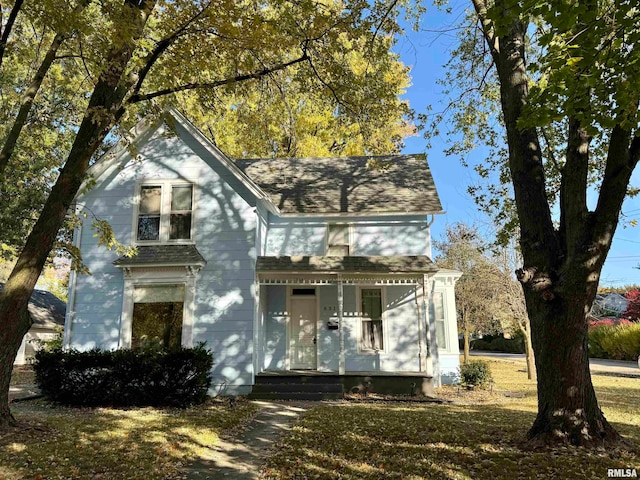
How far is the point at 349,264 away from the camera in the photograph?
13422 mm

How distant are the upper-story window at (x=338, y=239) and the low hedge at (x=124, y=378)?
6.35 metres

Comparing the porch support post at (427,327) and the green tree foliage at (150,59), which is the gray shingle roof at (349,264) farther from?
the green tree foliage at (150,59)

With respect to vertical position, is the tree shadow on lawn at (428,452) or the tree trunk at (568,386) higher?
the tree trunk at (568,386)

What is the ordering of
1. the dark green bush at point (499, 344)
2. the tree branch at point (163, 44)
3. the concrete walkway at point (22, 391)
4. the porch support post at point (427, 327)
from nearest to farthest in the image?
the tree branch at point (163, 44) → the concrete walkway at point (22, 391) → the porch support post at point (427, 327) → the dark green bush at point (499, 344)

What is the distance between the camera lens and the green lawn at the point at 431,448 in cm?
518

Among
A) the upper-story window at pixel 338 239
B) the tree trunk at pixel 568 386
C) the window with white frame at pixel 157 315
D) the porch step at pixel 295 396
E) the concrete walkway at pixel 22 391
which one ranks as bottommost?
the porch step at pixel 295 396

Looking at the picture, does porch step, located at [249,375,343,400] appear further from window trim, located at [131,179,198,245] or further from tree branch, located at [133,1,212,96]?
tree branch, located at [133,1,212,96]

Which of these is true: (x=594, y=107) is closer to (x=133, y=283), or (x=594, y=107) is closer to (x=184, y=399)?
(x=184, y=399)

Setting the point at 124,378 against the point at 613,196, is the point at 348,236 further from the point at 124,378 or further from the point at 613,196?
the point at 613,196

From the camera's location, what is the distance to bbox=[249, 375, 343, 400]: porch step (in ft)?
39.4

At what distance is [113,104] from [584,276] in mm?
8128

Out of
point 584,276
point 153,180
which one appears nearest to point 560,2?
point 584,276

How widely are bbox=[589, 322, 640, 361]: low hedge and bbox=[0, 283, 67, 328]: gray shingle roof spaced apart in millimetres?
31686

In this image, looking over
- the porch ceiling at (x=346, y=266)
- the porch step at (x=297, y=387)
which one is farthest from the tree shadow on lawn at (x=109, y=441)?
the porch ceiling at (x=346, y=266)
